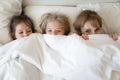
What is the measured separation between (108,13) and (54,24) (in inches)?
17.1

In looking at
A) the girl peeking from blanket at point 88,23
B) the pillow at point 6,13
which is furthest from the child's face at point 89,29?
the pillow at point 6,13

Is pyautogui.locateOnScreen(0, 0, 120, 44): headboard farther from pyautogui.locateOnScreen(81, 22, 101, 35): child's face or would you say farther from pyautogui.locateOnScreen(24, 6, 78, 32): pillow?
pyautogui.locateOnScreen(81, 22, 101, 35): child's face

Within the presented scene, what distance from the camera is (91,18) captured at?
147 centimetres

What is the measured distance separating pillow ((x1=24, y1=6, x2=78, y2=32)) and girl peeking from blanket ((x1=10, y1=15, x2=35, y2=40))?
77 millimetres

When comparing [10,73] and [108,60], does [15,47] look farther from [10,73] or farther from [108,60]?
[108,60]

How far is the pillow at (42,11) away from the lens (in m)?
1.59

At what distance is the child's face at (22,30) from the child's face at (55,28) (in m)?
0.14

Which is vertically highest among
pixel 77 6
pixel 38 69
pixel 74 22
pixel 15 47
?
pixel 77 6

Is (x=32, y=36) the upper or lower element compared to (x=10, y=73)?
upper

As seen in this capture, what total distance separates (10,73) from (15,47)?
0.63ft

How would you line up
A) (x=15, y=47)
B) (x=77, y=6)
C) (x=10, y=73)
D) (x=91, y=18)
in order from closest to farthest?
(x=10, y=73)
(x=15, y=47)
(x=91, y=18)
(x=77, y=6)

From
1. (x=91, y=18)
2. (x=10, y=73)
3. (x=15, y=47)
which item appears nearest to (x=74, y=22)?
(x=91, y=18)

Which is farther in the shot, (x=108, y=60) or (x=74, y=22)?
(x=74, y=22)

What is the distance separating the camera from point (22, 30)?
1484 mm
